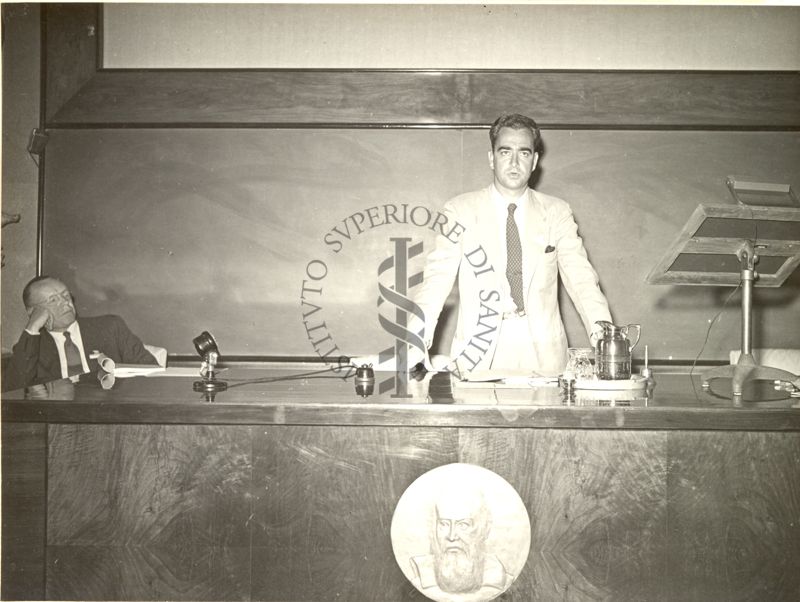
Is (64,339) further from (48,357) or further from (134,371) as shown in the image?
(134,371)

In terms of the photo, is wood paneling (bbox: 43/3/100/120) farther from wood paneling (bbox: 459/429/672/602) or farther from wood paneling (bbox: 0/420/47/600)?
wood paneling (bbox: 459/429/672/602)

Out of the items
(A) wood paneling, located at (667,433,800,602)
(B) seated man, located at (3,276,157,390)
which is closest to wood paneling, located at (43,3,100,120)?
(B) seated man, located at (3,276,157,390)

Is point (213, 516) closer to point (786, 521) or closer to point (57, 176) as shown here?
point (786, 521)

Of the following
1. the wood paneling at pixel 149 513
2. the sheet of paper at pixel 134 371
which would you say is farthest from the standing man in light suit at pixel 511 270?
the wood paneling at pixel 149 513

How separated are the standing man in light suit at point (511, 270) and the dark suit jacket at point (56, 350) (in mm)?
1834

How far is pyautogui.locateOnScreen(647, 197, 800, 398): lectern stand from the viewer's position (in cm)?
214

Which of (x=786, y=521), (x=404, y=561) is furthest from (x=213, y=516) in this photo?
(x=786, y=521)

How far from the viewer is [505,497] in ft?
5.61

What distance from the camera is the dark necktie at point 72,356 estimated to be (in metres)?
3.88

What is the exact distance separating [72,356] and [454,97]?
230 cm

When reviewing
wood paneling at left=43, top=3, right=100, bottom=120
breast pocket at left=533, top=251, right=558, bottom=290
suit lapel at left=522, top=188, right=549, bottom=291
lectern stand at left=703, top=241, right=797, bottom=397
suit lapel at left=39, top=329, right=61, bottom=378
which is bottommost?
suit lapel at left=39, top=329, right=61, bottom=378

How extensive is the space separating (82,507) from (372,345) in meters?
2.56

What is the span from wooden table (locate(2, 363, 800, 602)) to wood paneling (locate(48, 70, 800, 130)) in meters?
2.59

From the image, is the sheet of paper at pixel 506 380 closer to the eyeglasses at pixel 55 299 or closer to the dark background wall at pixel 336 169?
the dark background wall at pixel 336 169
